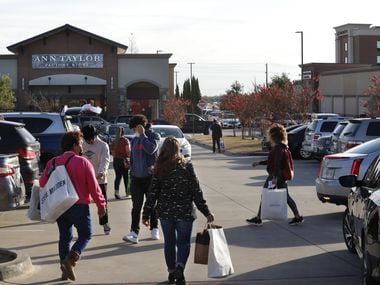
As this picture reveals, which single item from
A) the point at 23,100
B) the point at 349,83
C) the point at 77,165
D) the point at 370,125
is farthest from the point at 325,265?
the point at 349,83

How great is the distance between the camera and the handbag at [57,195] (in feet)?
25.0

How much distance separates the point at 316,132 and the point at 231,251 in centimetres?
1807

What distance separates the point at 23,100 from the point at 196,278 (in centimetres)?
4771

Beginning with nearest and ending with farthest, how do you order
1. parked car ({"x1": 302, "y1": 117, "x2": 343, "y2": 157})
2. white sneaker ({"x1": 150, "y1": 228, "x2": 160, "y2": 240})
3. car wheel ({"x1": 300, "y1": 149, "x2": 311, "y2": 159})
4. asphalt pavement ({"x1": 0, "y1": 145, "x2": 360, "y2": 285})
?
asphalt pavement ({"x1": 0, "y1": 145, "x2": 360, "y2": 285}) < white sneaker ({"x1": 150, "y1": 228, "x2": 160, "y2": 240}) < parked car ({"x1": 302, "y1": 117, "x2": 343, "y2": 157}) < car wheel ({"x1": 300, "y1": 149, "x2": 311, "y2": 159})

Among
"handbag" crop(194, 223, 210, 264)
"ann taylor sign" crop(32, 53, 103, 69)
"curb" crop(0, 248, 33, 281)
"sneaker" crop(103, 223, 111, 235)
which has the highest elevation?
"ann taylor sign" crop(32, 53, 103, 69)

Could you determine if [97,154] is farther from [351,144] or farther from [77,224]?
[351,144]

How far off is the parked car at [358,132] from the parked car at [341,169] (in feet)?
20.7

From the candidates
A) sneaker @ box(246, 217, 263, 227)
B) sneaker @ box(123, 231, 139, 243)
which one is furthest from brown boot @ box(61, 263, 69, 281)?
sneaker @ box(246, 217, 263, 227)

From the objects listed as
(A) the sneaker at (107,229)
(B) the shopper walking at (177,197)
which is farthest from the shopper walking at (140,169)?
(B) the shopper walking at (177,197)

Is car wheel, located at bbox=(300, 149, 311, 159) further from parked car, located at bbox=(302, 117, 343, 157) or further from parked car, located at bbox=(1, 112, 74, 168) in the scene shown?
parked car, located at bbox=(1, 112, 74, 168)

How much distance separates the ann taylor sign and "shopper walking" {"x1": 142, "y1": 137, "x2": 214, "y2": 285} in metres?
49.7

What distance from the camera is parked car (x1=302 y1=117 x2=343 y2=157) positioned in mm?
26781

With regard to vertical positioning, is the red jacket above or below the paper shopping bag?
above

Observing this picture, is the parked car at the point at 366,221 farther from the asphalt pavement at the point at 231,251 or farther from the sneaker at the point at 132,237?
the sneaker at the point at 132,237
